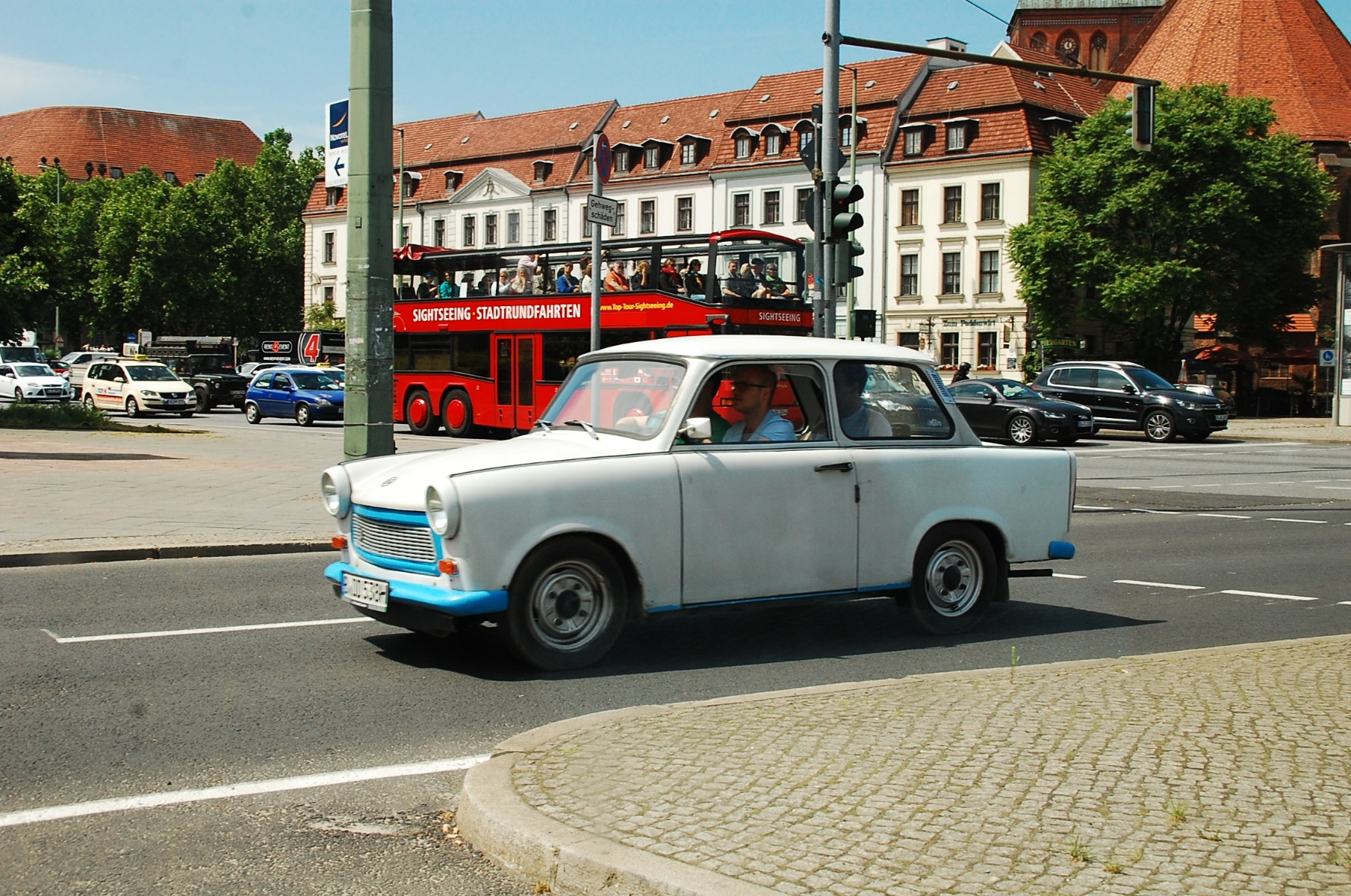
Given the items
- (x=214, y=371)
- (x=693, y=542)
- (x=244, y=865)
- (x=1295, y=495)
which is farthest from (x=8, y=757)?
(x=214, y=371)

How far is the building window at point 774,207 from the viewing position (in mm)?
72875

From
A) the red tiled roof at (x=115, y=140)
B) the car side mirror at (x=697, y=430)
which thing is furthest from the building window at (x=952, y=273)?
the red tiled roof at (x=115, y=140)

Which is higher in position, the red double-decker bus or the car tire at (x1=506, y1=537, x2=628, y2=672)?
the red double-decker bus

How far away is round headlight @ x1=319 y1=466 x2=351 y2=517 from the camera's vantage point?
25.0ft

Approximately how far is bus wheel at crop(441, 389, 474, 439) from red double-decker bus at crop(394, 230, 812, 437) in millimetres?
35

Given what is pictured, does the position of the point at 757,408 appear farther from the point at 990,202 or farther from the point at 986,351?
the point at 990,202

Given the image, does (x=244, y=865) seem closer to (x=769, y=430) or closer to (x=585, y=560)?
(x=585, y=560)

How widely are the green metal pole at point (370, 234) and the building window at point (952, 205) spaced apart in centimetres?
5781

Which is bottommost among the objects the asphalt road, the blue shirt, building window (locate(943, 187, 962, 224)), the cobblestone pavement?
the asphalt road

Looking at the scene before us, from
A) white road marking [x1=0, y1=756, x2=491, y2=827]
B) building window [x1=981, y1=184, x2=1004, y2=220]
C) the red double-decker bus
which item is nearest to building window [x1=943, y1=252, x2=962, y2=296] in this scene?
building window [x1=981, y1=184, x2=1004, y2=220]

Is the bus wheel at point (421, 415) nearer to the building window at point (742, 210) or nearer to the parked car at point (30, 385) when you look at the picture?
the parked car at point (30, 385)

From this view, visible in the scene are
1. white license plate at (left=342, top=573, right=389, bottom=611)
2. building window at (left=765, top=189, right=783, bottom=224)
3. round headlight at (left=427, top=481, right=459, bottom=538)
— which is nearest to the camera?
round headlight at (left=427, top=481, right=459, bottom=538)

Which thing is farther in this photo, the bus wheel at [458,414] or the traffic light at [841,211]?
the bus wheel at [458,414]

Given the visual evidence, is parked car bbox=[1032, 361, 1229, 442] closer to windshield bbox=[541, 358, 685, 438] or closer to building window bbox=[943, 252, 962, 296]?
windshield bbox=[541, 358, 685, 438]
